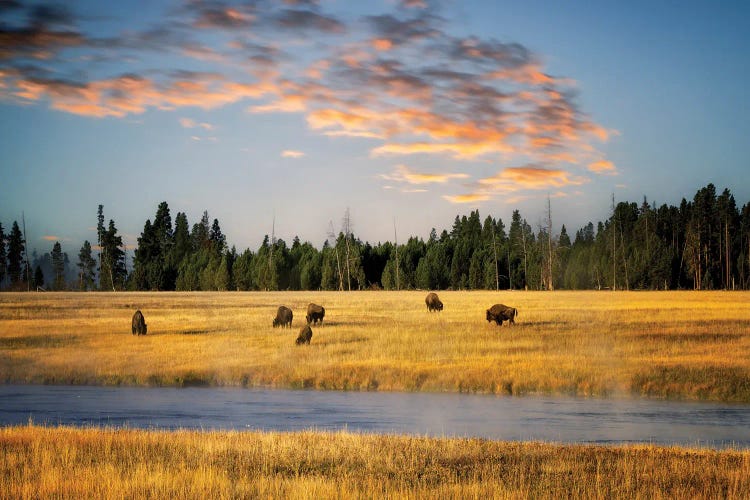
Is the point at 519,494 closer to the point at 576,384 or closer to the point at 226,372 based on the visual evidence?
the point at 576,384

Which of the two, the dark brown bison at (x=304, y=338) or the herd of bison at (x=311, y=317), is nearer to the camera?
the dark brown bison at (x=304, y=338)

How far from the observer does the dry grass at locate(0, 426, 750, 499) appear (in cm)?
1185

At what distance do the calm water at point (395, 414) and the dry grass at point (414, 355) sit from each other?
1.65m

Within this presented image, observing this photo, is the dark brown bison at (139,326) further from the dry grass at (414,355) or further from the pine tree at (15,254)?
the pine tree at (15,254)

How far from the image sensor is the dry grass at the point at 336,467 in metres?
11.9

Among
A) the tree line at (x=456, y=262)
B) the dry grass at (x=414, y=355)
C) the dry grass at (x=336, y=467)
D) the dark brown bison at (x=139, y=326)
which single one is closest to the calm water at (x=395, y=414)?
the dry grass at (x=414, y=355)

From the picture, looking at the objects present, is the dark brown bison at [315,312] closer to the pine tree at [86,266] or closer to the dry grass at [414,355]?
the dry grass at [414,355]

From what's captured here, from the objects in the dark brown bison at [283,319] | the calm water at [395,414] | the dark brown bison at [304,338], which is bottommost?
the calm water at [395,414]

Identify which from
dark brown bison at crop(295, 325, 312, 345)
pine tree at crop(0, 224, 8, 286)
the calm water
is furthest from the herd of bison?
pine tree at crop(0, 224, 8, 286)

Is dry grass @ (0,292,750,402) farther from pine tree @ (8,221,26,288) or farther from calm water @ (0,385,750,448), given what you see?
pine tree @ (8,221,26,288)

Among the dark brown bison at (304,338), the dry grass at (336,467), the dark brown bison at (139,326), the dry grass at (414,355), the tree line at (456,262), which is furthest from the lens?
the tree line at (456,262)

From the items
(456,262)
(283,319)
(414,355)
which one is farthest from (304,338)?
(456,262)

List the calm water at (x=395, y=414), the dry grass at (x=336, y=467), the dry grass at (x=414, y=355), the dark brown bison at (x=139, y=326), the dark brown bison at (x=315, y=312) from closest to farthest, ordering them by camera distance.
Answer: the dry grass at (x=336, y=467)
the calm water at (x=395, y=414)
the dry grass at (x=414, y=355)
the dark brown bison at (x=139, y=326)
the dark brown bison at (x=315, y=312)

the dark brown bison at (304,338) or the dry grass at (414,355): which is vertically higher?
the dark brown bison at (304,338)
